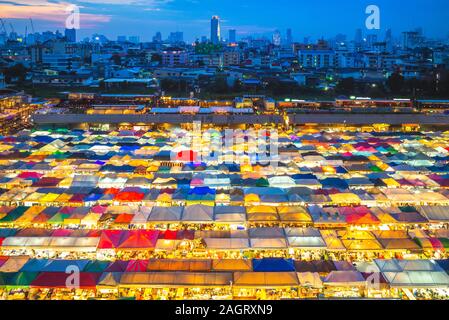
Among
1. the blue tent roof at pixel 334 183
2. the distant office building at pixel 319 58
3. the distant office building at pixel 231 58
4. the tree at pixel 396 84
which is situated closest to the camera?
the blue tent roof at pixel 334 183

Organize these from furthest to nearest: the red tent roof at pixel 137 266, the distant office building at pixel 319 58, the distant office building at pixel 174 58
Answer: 1. the distant office building at pixel 174 58
2. the distant office building at pixel 319 58
3. the red tent roof at pixel 137 266

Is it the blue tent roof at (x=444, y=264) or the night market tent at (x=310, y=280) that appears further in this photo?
the blue tent roof at (x=444, y=264)

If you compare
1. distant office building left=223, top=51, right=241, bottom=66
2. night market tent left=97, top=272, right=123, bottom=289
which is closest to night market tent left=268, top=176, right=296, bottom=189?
night market tent left=97, top=272, right=123, bottom=289

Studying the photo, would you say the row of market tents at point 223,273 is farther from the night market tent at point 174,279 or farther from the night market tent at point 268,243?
the night market tent at point 268,243

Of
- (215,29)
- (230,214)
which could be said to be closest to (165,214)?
(230,214)

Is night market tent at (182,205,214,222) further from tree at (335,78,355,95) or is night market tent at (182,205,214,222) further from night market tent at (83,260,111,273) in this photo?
tree at (335,78,355,95)

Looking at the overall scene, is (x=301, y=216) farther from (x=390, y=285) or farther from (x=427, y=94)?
(x=427, y=94)

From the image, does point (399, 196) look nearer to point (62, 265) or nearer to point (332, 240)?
point (332, 240)

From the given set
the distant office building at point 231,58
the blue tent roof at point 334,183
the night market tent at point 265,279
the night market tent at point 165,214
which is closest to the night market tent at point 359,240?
the night market tent at point 265,279
